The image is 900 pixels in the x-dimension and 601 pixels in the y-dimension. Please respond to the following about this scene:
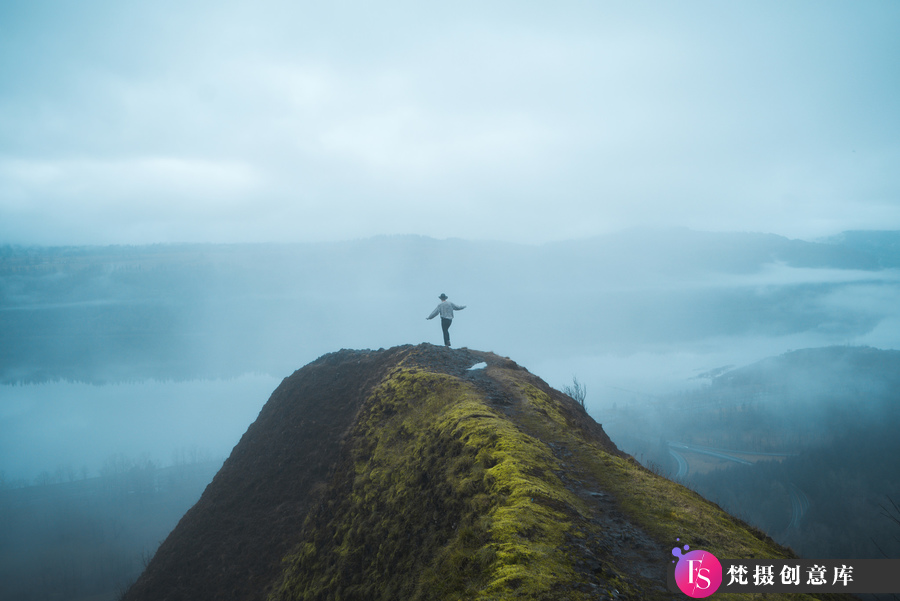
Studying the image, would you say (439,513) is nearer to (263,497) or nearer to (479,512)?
(479,512)

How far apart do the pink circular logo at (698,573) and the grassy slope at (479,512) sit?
1.76 feet

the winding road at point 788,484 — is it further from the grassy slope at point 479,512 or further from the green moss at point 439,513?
the green moss at point 439,513

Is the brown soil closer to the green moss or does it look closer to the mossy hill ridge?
the mossy hill ridge

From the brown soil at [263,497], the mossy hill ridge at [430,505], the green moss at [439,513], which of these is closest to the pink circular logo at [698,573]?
the mossy hill ridge at [430,505]

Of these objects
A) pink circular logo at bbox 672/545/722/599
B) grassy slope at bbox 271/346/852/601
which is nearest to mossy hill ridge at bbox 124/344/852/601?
grassy slope at bbox 271/346/852/601

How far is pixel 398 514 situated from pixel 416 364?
468 inches

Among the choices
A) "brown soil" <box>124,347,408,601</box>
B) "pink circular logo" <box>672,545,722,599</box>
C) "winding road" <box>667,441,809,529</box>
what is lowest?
"winding road" <box>667,441,809,529</box>

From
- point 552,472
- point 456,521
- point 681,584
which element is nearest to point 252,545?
point 456,521

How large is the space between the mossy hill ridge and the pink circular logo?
13.4 inches

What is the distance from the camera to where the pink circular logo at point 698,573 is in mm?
8127

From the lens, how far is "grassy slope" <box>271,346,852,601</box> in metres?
8.51

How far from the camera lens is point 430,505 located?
43.8 ft

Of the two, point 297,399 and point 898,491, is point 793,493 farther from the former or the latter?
point 297,399

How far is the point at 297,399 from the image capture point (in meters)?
32.1
